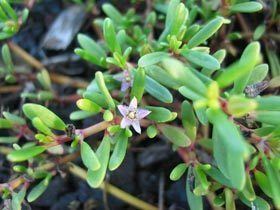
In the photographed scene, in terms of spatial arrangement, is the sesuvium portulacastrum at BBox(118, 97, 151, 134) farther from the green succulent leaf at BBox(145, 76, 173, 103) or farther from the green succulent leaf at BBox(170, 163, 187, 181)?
the green succulent leaf at BBox(170, 163, 187, 181)

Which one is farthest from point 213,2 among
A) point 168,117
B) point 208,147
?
point 168,117

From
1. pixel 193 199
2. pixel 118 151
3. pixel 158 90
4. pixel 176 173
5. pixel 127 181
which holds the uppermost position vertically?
pixel 158 90

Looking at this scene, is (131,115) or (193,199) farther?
(193,199)

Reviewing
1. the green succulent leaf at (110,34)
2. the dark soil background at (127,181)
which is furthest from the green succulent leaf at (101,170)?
the dark soil background at (127,181)

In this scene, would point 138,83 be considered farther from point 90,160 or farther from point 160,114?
point 90,160

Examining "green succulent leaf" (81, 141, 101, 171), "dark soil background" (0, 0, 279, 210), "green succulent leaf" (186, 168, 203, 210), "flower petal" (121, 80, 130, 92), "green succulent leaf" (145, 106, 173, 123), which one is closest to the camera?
"green succulent leaf" (81, 141, 101, 171)

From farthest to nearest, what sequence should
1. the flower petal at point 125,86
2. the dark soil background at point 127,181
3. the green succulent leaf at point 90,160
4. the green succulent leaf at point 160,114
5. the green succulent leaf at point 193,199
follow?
the dark soil background at point 127,181 < the flower petal at point 125,86 < the green succulent leaf at point 193,199 < the green succulent leaf at point 160,114 < the green succulent leaf at point 90,160

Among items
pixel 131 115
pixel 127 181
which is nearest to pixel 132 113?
pixel 131 115

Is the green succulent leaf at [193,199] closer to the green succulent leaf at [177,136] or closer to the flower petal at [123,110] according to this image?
the green succulent leaf at [177,136]

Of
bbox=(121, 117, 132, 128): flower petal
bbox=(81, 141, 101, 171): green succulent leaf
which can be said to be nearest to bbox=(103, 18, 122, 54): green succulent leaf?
bbox=(121, 117, 132, 128): flower petal

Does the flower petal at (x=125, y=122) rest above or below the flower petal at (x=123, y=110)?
below

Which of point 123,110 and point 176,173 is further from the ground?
point 123,110
